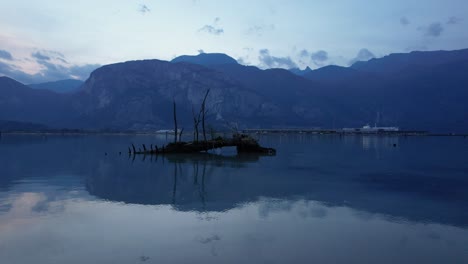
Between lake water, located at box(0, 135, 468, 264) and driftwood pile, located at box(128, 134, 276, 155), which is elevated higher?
driftwood pile, located at box(128, 134, 276, 155)

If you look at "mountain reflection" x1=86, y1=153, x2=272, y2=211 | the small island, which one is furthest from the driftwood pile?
"mountain reflection" x1=86, y1=153, x2=272, y2=211

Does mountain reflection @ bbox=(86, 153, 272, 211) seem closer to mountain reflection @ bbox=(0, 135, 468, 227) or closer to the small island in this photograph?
mountain reflection @ bbox=(0, 135, 468, 227)

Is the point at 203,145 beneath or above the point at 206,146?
above

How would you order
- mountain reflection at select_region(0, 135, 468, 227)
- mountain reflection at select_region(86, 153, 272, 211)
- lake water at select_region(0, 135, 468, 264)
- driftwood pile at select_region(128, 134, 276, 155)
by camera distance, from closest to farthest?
lake water at select_region(0, 135, 468, 264), mountain reflection at select_region(0, 135, 468, 227), mountain reflection at select_region(86, 153, 272, 211), driftwood pile at select_region(128, 134, 276, 155)

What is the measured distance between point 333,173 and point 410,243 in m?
22.2

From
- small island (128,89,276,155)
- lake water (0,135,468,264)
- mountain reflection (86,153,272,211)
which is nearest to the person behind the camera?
lake water (0,135,468,264)

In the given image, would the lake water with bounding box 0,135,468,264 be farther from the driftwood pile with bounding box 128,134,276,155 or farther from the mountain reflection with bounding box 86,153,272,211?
the driftwood pile with bounding box 128,134,276,155

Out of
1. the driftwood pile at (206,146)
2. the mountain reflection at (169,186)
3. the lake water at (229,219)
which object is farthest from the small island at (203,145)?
the lake water at (229,219)

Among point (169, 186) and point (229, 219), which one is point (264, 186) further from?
point (229, 219)

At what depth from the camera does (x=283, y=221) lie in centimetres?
1797

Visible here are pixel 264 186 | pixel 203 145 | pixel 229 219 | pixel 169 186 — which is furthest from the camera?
pixel 203 145

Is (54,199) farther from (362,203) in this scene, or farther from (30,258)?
(362,203)

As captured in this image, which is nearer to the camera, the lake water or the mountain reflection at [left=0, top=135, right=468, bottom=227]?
the lake water

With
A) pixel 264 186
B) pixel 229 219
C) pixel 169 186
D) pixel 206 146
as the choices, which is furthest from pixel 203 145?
pixel 229 219
